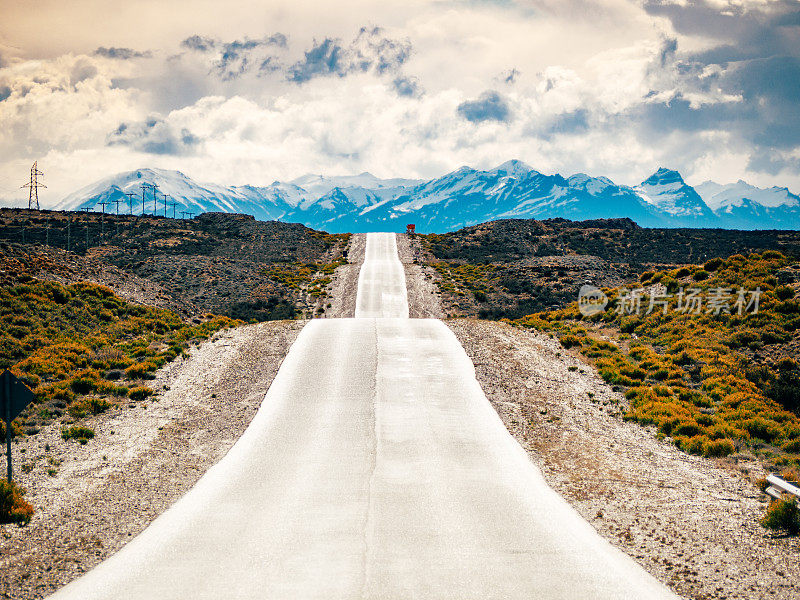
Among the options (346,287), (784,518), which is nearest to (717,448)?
(784,518)

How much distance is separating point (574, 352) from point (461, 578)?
57.7ft

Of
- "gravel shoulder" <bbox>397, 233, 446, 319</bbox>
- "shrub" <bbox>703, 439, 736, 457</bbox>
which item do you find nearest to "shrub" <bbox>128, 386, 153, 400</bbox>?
"shrub" <bbox>703, 439, 736, 457</bbox>

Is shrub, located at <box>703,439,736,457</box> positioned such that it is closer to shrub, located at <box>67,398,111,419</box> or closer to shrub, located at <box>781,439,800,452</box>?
shrub, located at <box>781,439,800,452</box>

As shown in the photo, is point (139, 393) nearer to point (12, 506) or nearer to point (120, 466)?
point (120, 466)

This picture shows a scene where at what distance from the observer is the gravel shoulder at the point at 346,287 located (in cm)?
3912

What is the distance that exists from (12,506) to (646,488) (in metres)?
12.1

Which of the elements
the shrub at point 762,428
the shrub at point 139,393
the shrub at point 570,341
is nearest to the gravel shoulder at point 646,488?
the shrub at point 762,428

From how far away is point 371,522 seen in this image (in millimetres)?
9766

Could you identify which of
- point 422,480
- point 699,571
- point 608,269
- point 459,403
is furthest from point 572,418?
point 608,269

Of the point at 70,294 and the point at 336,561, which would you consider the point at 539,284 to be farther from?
the point at 336,561

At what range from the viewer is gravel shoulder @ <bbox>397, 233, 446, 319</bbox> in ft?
128

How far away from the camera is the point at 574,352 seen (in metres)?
24.2

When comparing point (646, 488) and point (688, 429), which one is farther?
point (688, 429)

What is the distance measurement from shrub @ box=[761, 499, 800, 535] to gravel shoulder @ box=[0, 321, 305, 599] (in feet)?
35.8
